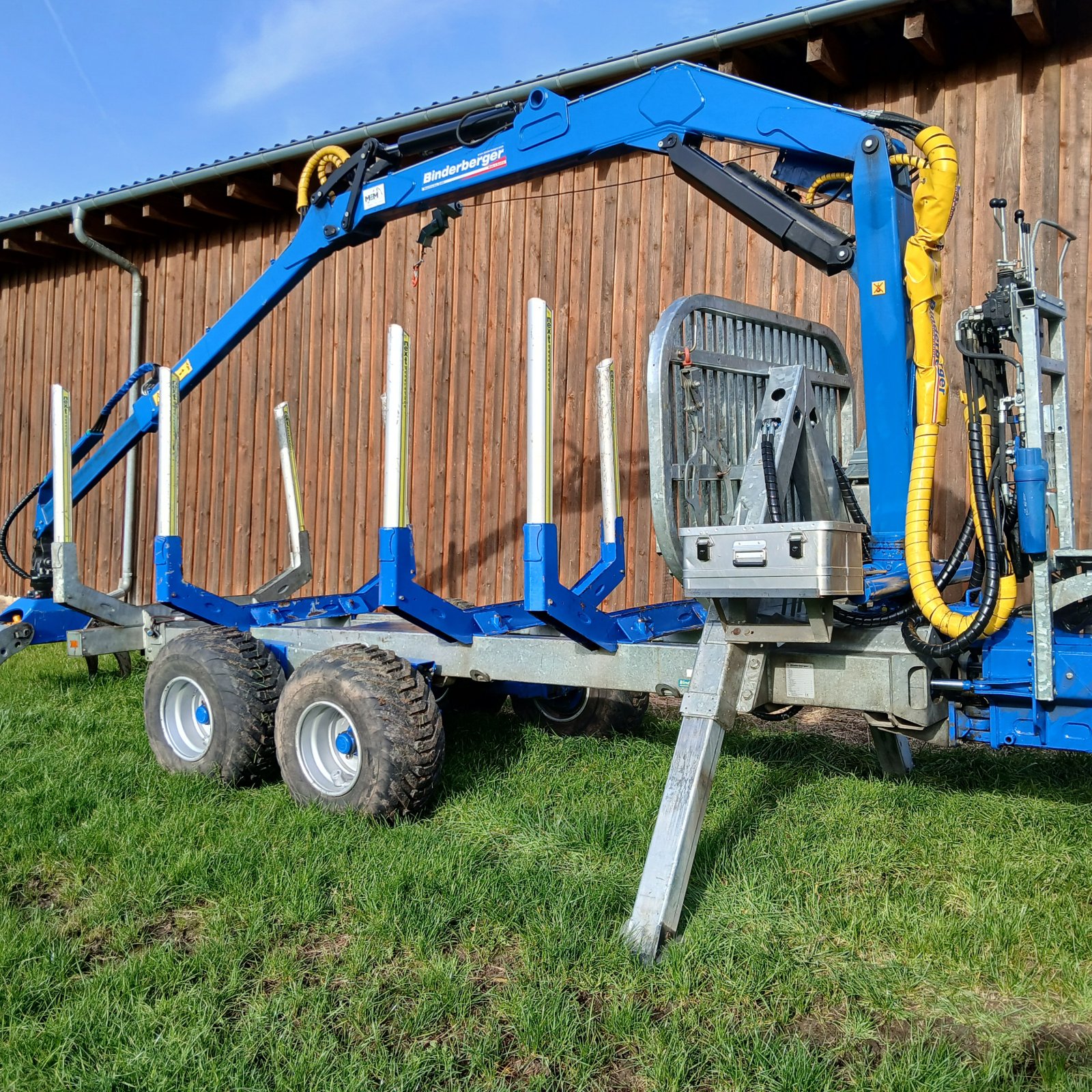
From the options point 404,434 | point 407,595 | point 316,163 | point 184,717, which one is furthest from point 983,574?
point 316,163

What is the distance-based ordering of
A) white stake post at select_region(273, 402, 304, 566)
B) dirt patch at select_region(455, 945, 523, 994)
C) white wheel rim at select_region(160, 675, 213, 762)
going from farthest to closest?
white stake post at select_region(273, 402, 304, 566)
white wheel rim at select_region(160, 675, 213, 762)
dirt patch at select_region(455, 945, 523, 994)

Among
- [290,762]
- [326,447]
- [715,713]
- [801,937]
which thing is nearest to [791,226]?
[715,713]

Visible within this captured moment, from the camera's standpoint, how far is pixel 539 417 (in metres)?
4.36

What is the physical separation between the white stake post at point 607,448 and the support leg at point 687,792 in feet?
7.98

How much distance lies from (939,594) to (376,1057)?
2414 millimetres

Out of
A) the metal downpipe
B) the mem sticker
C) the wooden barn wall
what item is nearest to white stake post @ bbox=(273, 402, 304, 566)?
the wooden barn wall

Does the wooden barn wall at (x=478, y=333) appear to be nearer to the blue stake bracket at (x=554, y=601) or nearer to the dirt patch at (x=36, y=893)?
the blue stake bracket at (x=554, y=601)

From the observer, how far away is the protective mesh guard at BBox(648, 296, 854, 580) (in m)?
4.07

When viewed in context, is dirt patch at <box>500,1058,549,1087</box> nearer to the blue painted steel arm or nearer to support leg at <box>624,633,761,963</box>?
support leg at <box>624,633,761,963</box>

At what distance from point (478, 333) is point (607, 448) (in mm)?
3183

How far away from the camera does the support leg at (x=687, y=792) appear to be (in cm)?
333

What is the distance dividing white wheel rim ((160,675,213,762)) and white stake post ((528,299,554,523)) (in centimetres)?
226

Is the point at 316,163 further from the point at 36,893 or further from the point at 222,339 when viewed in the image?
the point at 36,893

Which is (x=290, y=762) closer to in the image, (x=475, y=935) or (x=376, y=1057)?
(x=475, y=935)
